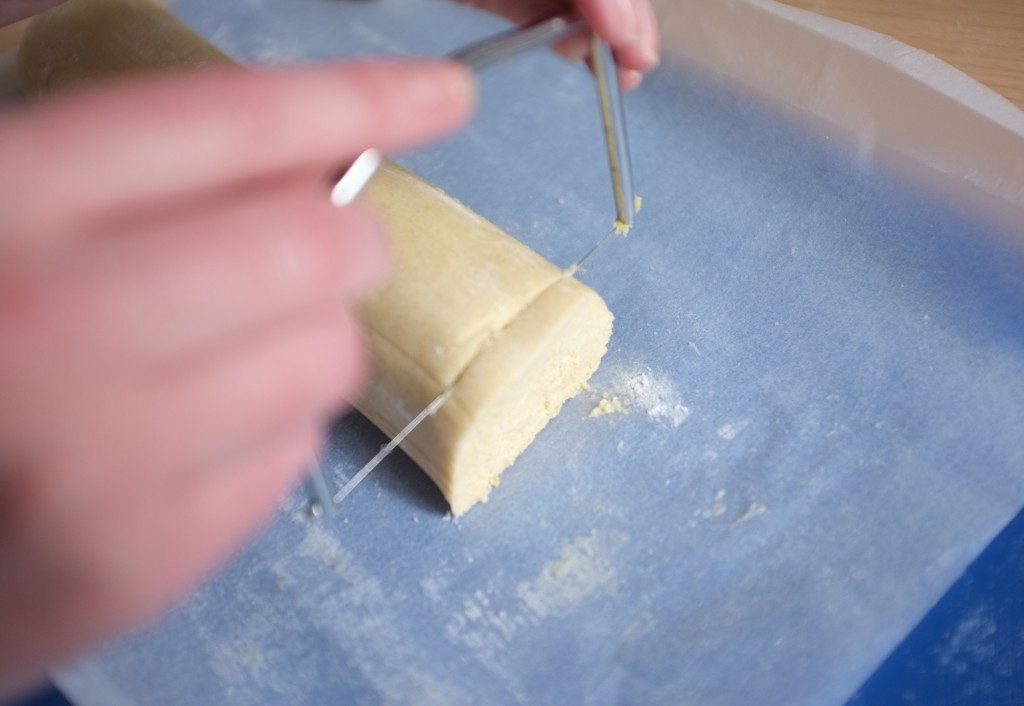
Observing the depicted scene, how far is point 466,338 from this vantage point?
4.11 ft

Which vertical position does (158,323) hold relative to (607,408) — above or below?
above

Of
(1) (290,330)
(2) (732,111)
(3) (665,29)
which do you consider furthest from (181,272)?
(3) (665,29)

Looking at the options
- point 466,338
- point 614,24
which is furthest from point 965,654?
point 614,24

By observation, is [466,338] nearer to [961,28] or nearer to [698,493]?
[698,493]

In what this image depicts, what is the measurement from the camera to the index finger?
53 centimetres

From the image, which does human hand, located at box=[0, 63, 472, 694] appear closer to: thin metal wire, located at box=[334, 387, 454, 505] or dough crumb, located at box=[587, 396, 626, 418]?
thin metal wire, located at box=[334, 387, 454, 505]

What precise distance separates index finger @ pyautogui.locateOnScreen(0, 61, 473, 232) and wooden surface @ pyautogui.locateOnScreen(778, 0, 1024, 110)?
1.42 metres

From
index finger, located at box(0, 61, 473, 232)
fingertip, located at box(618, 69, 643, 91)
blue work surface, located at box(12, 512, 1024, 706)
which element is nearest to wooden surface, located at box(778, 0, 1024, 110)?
fingertip, located at box(618, 69, 643, 91)

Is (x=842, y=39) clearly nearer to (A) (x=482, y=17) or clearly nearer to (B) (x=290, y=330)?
(A) (x=482, y=17)

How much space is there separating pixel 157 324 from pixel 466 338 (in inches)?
28.4

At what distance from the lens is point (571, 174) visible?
5.74 ft

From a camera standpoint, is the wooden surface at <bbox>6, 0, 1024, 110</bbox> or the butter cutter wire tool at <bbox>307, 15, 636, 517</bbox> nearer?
the butter cutter wire tool at <bbox>307, 15, 636, 517</bbox>

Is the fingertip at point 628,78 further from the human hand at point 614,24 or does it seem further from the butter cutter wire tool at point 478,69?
the butter cutter wire tool at point 478,69

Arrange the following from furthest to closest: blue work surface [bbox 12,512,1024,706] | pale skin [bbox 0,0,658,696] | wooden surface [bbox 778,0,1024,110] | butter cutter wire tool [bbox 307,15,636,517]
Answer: wooden surface [bbox 778,0,1024,110], blue work surface [bbox 12,512,1024,706], butter cutter wire tool [bbox 307,15,636,517], pale skin [bbox 0,0,658,696]
